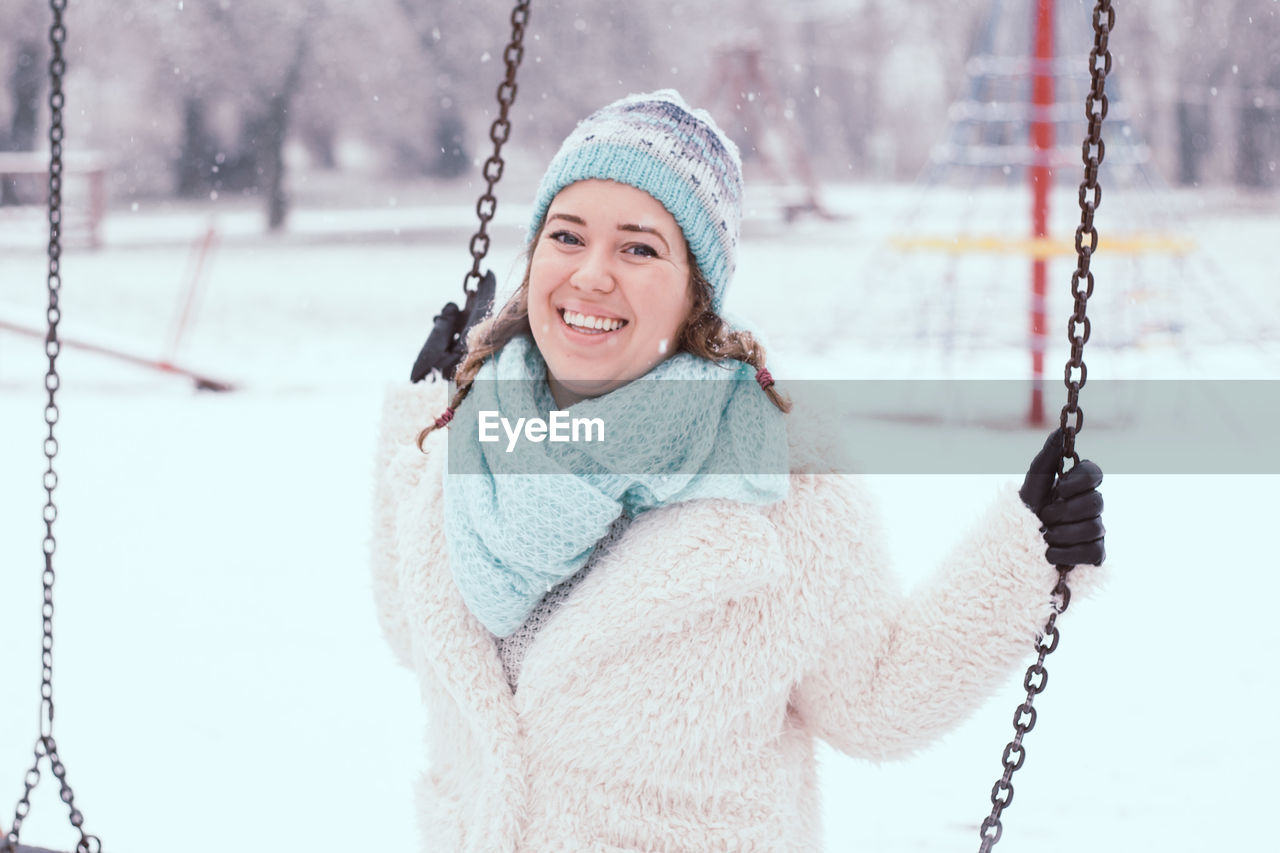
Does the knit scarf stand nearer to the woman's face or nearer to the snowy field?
the woman's face

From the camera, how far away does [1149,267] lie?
462 inches

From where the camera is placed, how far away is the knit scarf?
125 centimetres

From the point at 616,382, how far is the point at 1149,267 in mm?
11520

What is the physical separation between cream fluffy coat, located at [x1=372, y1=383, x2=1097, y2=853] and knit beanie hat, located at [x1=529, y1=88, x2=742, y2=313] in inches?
8.3

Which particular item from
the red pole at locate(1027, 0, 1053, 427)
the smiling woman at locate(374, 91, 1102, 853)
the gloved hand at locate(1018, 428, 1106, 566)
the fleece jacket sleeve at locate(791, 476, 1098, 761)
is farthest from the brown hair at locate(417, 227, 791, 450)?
the red pole at locate(1027, 0, 1053, 427)

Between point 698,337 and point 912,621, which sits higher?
point 698,337

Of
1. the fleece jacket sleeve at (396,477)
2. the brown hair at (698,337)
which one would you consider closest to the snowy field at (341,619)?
the brown hair at (698,337)

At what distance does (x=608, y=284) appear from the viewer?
49.9 inches

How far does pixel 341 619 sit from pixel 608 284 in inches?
103

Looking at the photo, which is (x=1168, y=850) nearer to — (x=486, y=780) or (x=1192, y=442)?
(x=486, y=780)

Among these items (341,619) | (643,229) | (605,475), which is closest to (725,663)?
(605,475)

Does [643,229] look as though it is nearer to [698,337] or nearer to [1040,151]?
[698,337]

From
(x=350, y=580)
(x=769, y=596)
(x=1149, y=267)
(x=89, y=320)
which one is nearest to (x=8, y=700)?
(x=350, y=580)

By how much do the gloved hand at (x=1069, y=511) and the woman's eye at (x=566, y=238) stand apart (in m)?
0.51
